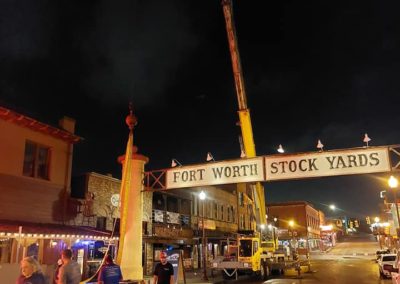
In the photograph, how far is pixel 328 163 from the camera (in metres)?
13.1

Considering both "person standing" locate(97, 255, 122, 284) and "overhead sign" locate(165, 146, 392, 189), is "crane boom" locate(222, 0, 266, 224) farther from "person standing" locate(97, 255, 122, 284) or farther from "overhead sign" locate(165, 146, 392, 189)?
"person standing" locate(97, 255, 122, 284)

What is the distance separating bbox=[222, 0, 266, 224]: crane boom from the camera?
84.6 feet

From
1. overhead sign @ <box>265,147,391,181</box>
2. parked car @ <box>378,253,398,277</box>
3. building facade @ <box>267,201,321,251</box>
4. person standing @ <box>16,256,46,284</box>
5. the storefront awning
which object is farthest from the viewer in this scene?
building facade @ <box>267,201,321,251</box>

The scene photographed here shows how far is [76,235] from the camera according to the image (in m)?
17.5

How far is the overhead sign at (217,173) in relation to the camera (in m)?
13.8

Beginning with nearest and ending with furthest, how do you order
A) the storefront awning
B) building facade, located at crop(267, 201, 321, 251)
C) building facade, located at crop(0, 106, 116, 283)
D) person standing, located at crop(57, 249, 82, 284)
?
person standing, located at crop(57, 249, 82, 284) → the storefront awning → building facade, located at crop(0, 106, 116, 283) → building facade, located at crop(267, 201, 321, 251)

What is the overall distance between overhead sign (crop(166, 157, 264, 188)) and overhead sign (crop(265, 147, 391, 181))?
43 cm

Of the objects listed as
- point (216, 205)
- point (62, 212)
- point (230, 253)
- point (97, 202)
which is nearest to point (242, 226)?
point (216, 205)

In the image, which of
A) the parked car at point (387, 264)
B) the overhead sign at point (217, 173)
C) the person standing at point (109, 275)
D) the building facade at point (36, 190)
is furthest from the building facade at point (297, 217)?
the person standing at point (109, 275)

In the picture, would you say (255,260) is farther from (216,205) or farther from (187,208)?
(216,205)

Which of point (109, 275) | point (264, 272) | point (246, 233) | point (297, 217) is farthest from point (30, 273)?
point (297, 217)

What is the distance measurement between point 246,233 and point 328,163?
1673cm

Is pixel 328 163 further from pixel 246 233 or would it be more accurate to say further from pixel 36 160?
pixel 246 233

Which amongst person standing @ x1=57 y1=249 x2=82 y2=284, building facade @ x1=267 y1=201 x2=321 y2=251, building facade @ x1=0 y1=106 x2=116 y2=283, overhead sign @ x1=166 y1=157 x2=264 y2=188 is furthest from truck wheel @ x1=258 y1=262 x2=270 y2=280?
building facade @ x1=267 y1=201 x2=321 y2=251
